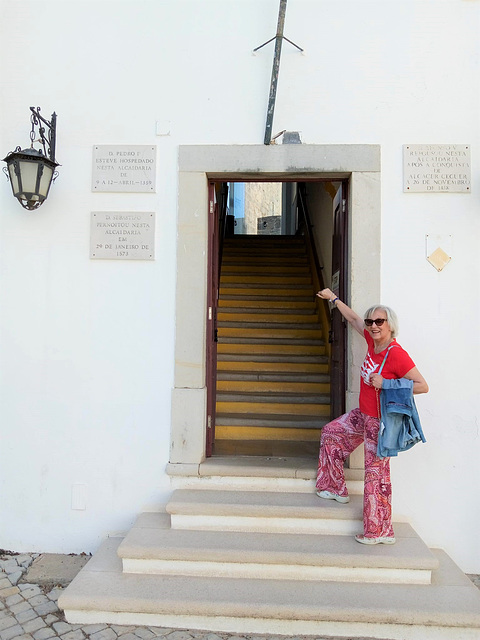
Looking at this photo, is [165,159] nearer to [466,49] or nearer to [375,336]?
[375,336]

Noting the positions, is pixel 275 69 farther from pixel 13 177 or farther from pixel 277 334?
pixel 277 334

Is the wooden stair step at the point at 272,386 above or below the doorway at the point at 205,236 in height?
below

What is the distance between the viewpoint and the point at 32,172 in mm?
3230

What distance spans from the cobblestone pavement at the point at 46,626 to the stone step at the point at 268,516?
0.64m

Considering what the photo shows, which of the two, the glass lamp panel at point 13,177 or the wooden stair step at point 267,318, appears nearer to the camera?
the glass lamp panel at point 13,177

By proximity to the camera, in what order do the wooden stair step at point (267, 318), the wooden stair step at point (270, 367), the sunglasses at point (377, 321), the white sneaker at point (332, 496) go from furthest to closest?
the wooden stair step at point (267, 318)
the wooden stair step at point (270, 367)
the white sneaker at point (332, 496)
the sunglasses at point (377, 321)

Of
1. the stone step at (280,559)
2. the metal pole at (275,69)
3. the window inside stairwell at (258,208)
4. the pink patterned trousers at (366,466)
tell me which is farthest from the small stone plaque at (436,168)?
the window inside stairwell at (258,208)

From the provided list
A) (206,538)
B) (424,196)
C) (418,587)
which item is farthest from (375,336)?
(206,538)

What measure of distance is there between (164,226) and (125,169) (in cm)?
52

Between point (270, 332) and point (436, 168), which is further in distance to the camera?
point (270, 332)

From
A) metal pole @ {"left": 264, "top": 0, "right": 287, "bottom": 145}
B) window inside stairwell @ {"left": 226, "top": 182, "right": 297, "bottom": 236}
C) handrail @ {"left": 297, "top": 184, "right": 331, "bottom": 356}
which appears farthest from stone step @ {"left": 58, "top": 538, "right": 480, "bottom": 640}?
window inside stairwell @ {"left": 226, "top": 182, "right": 297, "bottom": 236}

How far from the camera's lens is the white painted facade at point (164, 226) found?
340 cm

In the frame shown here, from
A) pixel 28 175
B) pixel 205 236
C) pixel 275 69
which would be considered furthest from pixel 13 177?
pixel 275 69

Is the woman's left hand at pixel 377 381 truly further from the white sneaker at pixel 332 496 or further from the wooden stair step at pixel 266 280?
the wooden stair step at pixel 266 280
